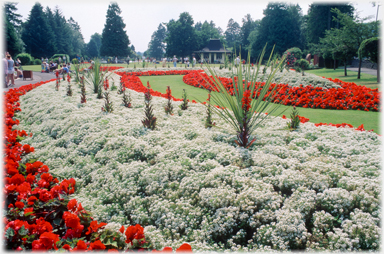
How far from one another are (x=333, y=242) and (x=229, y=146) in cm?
195

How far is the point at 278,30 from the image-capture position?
47.0m

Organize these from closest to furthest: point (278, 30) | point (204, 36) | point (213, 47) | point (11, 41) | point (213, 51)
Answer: point (11, 41), point (278, 30), point (213, 51), point (213, 47), point (204, 36)

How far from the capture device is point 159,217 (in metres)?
2.78

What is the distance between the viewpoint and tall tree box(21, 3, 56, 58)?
1916 inches

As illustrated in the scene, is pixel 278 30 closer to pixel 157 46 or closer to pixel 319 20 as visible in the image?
pixel 319 20

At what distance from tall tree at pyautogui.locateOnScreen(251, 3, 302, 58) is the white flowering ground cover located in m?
46.0

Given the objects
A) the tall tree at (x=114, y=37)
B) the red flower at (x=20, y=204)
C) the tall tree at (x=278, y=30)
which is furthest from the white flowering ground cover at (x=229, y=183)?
the tall tree at (x=114, y=37)

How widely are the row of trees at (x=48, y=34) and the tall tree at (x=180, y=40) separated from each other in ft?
34.1

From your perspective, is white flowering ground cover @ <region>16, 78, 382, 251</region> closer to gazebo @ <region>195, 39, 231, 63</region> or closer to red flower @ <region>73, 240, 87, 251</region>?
red flower @ <region>73, 240, 87, 251</region>

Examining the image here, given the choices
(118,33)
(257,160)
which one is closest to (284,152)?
(257,160)

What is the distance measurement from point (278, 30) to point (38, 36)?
4654 cm

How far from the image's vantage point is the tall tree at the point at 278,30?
47031mm

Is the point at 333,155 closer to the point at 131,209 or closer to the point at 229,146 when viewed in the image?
the point at 229,146

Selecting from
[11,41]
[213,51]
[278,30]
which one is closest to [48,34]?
[11,41]
